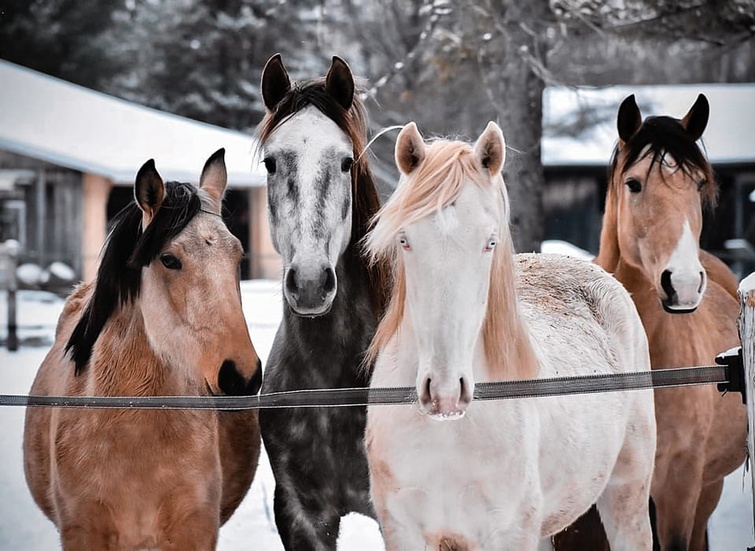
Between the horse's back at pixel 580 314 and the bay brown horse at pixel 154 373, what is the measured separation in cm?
95

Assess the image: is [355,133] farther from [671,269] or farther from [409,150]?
[671,269]

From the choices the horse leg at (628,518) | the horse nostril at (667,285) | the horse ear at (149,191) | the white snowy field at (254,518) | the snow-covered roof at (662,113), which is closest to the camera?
the horse ear at (149,191)

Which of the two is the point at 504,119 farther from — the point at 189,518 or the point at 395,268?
the point at 189,518

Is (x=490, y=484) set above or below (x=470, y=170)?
below

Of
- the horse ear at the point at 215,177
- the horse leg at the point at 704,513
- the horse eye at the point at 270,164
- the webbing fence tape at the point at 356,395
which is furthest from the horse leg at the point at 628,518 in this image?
the horse ear at the point at 215,177

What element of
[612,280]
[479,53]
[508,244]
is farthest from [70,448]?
[479,53]

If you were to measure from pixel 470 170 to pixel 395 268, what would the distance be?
1.25ft

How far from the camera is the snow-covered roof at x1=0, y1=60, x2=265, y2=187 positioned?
9500 millimetres

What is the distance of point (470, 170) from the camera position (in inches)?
84.7

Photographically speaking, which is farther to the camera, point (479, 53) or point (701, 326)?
point (479, 53)

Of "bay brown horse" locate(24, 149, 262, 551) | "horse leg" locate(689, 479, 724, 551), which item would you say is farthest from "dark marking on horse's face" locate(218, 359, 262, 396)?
"horse leg" locate(689, 479, 724, 551)

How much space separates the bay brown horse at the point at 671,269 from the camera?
3172 mm

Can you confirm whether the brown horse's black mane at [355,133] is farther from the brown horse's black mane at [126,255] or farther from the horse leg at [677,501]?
the horse leg at [677,501]

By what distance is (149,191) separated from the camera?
8.55 ft
